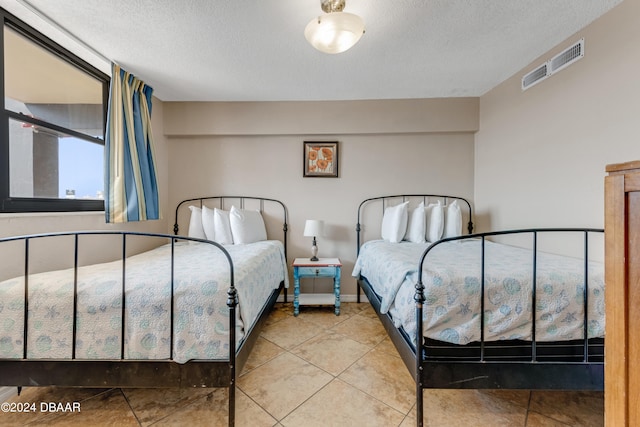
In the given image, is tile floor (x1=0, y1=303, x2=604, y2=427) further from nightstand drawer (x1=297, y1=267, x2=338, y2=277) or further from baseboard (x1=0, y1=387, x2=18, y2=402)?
nightstand drawer (x1=297, y1=267, x2=338, y2=277)

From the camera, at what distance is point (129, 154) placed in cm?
224

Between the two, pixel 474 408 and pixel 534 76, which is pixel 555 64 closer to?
pixel 534 76

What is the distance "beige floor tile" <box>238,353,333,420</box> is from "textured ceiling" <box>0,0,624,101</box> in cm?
235

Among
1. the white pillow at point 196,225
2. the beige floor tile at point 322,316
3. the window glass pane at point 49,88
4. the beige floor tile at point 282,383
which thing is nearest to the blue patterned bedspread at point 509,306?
the beige floor tile at point 282,383

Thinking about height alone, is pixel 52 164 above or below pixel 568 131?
below

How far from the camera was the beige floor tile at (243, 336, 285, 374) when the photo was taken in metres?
1.79

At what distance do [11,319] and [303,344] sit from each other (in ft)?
5.47

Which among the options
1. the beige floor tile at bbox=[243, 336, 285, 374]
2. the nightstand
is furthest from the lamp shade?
the beige floor tile at bbox=[243, 336, 285, 374]

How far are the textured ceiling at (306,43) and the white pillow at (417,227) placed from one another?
52.3 inches

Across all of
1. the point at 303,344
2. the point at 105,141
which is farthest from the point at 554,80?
the point at 105,141

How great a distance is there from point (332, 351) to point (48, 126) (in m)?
2.64

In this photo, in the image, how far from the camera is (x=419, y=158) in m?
3.01

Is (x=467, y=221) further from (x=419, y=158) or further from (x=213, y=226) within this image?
(x=213, y=226)

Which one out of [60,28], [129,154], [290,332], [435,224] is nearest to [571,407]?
[435,224]
